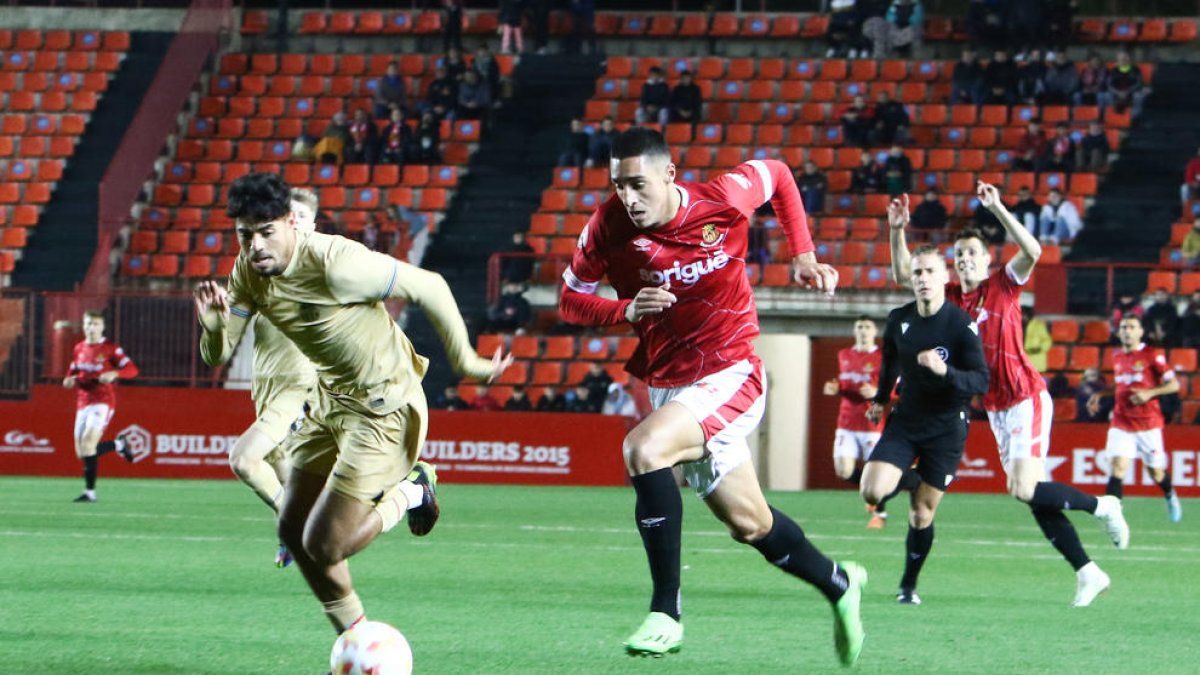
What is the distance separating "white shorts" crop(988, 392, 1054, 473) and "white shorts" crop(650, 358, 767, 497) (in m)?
4.03

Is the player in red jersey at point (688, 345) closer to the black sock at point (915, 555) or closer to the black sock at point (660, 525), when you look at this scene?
the black sock at point (660, 525)

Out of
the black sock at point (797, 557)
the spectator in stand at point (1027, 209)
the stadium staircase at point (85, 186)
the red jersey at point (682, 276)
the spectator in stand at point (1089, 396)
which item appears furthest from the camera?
the stadium staircase at point (85, 186)

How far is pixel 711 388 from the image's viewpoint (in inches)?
304

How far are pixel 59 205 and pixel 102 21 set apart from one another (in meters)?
5.44

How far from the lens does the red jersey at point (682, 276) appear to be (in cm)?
776

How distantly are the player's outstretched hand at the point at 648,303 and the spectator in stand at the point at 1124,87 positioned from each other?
24.0m

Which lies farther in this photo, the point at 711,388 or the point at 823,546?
the point at 823,546

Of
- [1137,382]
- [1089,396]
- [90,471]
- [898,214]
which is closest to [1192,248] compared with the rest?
[1089,396]

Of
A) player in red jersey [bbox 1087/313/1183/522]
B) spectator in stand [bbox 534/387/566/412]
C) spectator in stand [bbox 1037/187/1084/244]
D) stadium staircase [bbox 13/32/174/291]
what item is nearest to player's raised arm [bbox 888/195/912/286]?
player in red jersey [bbox 1087/313/1183/522]

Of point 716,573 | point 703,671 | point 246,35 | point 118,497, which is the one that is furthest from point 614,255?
point 246,35

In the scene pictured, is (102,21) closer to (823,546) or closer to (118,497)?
(118,497)

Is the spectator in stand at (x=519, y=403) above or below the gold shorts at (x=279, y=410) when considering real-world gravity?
below

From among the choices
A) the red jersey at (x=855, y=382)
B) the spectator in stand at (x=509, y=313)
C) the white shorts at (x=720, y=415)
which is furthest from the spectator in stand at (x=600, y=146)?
the white shorts at (x=720, y=415)

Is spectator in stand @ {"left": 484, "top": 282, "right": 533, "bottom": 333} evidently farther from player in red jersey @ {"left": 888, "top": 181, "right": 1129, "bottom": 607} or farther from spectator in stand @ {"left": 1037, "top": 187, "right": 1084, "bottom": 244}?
player in red jersey @ {"left": 888, "top": 181, "right": 1129, "bottom": 607}
